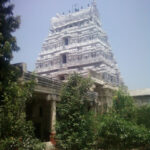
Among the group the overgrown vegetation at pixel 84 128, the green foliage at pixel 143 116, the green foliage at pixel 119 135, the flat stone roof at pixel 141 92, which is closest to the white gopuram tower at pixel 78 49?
the flat stone roof at pixel 141 92

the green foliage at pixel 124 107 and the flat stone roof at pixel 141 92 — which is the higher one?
the flat stone roof at pixel 141 92

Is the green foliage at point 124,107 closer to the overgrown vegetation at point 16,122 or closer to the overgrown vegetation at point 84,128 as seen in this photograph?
the overgrown vegetation at point 84,128

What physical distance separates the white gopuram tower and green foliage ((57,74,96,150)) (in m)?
28.1

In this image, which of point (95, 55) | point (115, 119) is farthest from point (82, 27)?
point (115, 119)

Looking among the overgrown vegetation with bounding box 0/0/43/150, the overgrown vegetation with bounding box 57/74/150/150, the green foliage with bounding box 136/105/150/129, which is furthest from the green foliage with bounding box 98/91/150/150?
the overgrown vegetation with bounding box 0/0/43/150

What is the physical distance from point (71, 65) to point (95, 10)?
18834 millimetres

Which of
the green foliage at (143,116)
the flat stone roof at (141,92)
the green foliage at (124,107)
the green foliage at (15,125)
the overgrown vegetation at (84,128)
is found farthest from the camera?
the flat stone roof at (141,92)

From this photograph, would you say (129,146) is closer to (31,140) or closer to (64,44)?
(31,140)

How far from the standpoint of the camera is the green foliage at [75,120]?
32.2ft

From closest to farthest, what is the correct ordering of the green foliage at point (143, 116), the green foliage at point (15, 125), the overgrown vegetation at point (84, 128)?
the green foliage at point (15, 125) → the overgrown vegetation at point (84, 128) → the green foliage at point (143, 116)

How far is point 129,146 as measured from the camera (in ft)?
42.0

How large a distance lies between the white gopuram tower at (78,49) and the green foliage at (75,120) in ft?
92.2

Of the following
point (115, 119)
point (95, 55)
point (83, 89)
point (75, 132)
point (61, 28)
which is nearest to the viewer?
point (75, 132)

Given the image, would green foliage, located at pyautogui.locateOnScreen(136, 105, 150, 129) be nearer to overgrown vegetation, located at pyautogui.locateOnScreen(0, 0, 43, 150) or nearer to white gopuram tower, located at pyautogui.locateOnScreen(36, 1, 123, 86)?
overgrown vegetation, located at pyautogui.locateOnScreen(0, 0, 43, 150)
